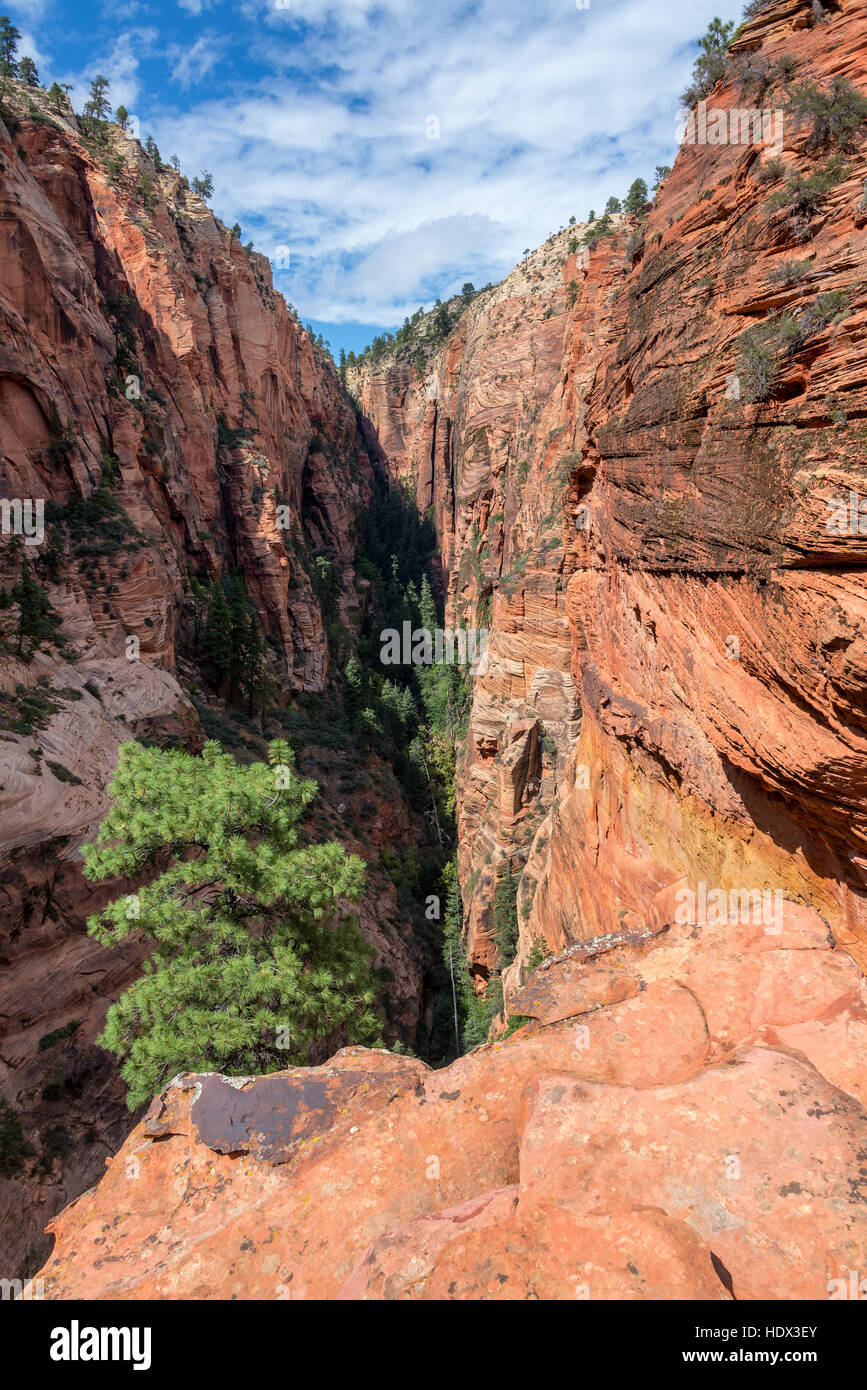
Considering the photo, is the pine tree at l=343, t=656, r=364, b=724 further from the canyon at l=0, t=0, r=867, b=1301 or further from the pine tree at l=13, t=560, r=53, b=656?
the pine tree at l=13, t=560, r=53, b=656

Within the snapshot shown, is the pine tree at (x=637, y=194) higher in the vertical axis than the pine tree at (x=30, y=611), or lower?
higher

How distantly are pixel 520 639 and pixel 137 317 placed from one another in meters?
31.8

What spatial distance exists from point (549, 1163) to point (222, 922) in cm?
618

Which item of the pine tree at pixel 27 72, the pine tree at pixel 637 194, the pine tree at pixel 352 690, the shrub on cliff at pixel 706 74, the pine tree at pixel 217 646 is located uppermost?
the pine tree at pixel 27 72

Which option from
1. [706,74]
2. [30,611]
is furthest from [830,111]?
[30,611]

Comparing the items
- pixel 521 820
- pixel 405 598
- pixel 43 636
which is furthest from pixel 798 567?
pixel 405 598

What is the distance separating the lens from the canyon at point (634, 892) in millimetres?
4039

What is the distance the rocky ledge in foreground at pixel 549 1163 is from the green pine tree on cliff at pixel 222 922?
2.46 meters

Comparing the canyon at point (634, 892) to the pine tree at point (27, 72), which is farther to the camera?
the pine tree at point (27, 72)

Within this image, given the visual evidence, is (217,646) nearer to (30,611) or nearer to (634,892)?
(30,611)

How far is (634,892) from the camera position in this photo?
38.1 ft

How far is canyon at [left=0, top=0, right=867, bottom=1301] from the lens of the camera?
159 inches

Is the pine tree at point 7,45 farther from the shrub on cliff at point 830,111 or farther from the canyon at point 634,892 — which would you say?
the shrub on cliff at point 830,111

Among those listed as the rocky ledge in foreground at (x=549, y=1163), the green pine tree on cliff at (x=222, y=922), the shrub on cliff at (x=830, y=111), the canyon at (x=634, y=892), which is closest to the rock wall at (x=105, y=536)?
the canyon at (x=634, y=892)
